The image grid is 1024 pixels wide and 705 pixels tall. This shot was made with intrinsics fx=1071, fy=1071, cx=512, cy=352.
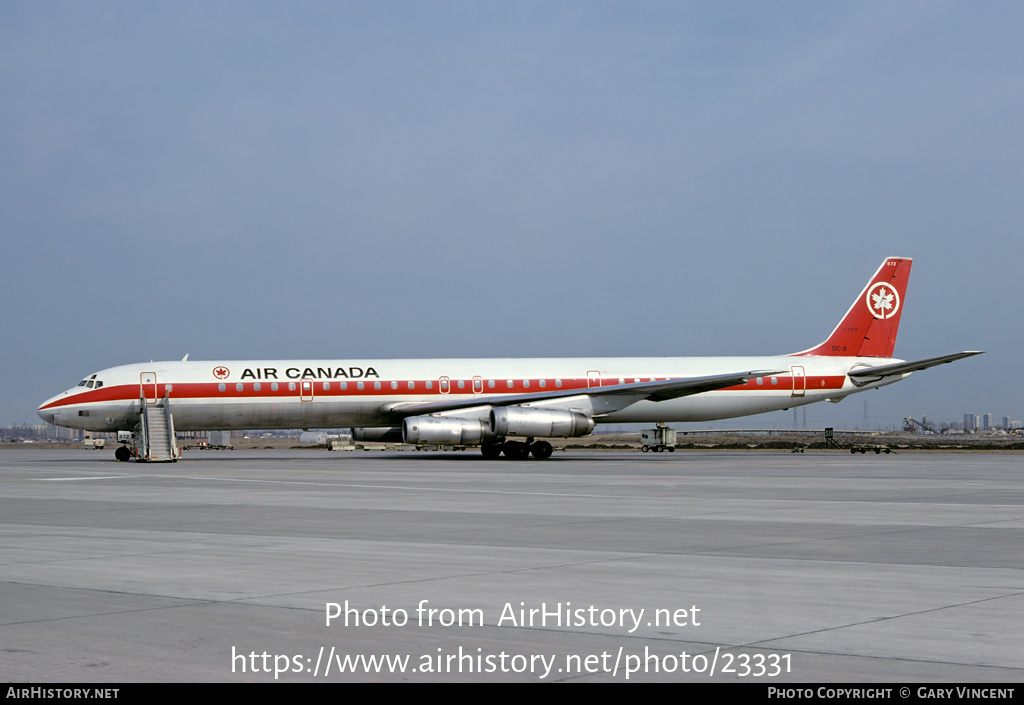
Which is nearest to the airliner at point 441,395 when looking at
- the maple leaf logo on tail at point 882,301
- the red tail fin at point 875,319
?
the red tail fin at point 875,319

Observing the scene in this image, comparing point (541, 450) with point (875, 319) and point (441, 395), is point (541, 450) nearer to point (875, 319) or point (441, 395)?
point (441, 395)

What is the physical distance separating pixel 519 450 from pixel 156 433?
42.0ft

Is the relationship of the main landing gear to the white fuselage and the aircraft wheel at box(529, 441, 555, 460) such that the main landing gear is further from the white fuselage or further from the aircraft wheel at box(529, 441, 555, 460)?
the white fuselage

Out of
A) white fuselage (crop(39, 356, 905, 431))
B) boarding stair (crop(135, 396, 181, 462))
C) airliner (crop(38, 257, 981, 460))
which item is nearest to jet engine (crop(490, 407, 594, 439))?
airliner (crop(38, 257, 981, 460))

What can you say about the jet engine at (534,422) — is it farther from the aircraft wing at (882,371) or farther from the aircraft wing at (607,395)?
the aircraft wing at (882,371)

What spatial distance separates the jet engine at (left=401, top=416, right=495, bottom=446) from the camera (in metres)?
36.0

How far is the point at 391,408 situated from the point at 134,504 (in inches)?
843

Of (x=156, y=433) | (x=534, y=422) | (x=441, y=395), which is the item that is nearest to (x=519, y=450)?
(x=534, y=422)

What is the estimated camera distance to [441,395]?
130 ft

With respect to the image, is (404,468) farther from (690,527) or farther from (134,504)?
(690,527)

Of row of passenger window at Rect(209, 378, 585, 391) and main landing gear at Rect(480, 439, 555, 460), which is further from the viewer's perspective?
main landing gear at Rect(480, 439, 555, 460)

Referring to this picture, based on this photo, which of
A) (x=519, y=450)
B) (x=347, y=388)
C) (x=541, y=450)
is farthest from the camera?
(x=519, y=450)

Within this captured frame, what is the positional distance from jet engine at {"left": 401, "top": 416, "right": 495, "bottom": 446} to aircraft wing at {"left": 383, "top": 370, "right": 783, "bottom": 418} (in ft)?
5.36

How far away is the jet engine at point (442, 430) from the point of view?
3600cm
